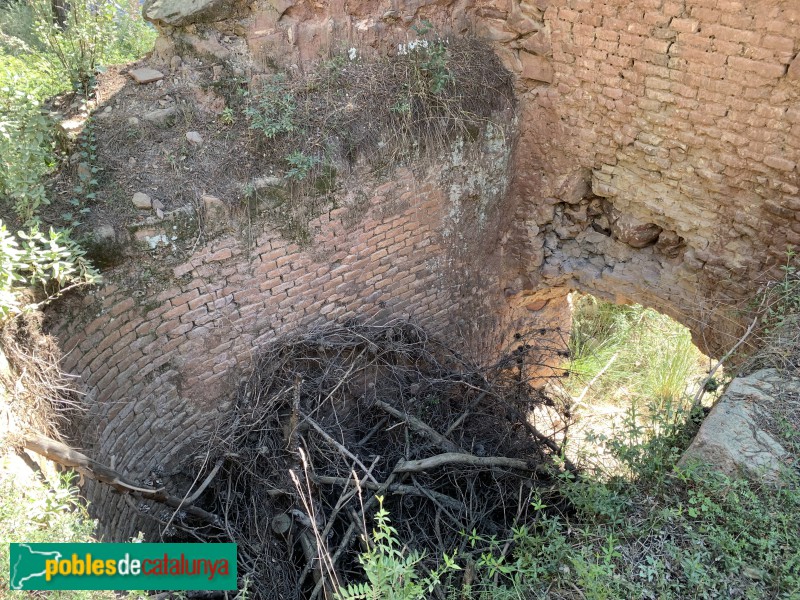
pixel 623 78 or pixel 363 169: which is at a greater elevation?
pixel 623 78

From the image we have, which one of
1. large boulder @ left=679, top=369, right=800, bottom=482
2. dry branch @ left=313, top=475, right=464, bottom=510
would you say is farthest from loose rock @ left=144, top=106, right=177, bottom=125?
large boulder @ left=679, top=369, right=800, bottom=482

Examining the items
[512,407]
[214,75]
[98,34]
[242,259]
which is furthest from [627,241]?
[98,34]

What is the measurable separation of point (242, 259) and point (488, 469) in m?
2.11

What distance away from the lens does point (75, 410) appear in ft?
12.3

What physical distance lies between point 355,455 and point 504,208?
263 cm

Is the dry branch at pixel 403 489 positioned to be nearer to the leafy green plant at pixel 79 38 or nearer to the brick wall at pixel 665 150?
the brick wall at pixel 665 150

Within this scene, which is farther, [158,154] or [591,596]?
[158,154]

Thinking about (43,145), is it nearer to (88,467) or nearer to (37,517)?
(88,467)

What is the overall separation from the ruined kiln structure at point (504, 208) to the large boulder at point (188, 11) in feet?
0.05

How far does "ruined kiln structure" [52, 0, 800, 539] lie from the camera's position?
4.14m

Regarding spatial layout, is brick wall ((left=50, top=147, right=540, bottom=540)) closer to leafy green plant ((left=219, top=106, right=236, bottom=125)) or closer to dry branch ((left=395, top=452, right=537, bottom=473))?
leafy green plant ((left=219, top=106, right=236, bottom=125))

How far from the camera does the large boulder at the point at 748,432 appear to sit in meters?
3.10

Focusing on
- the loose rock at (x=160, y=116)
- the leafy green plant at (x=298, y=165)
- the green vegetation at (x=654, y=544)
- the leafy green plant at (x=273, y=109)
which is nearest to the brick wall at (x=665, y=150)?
the green vegetation at (x=654, y=544)

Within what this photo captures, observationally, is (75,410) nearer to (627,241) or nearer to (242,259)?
(242,259)
